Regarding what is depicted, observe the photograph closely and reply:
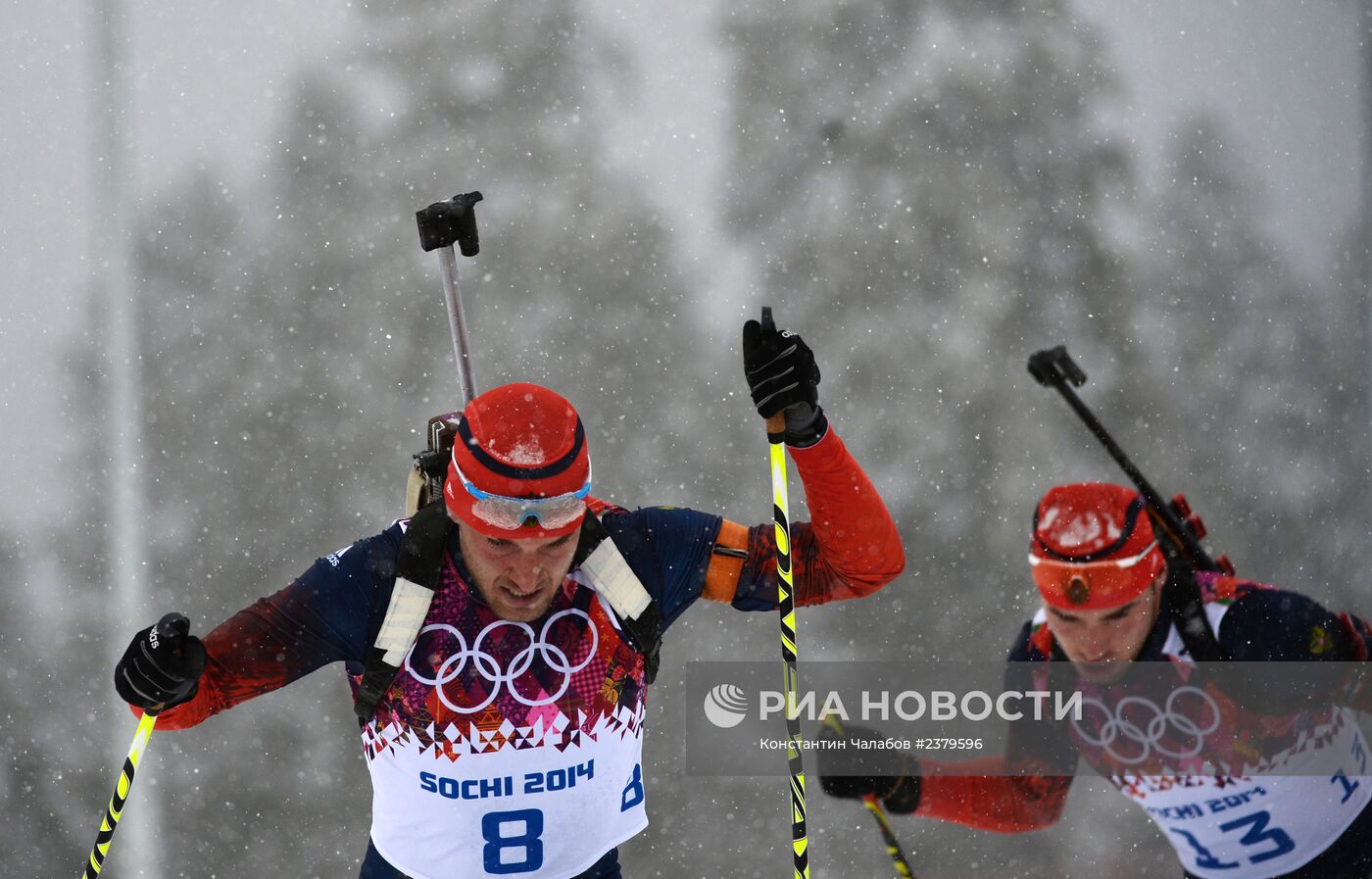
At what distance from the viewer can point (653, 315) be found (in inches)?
439

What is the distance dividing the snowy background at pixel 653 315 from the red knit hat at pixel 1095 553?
7.08 m

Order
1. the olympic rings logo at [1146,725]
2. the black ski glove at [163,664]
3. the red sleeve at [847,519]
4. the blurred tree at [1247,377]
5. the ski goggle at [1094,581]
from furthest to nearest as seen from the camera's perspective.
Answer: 1. the blurred tree at [1247,377]
2. the olympic rings logo at [1146,725]
3. the ski goggle at [1094,581]
4. the red sleeve at [847,519]
5. the black ski glove at [163,664]

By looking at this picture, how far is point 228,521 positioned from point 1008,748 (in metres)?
7.90

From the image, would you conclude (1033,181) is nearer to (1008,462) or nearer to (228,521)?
(1008,462)

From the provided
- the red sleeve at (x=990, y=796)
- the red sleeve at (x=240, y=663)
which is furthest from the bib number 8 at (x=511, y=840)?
the red sleeve at (x=990, y=796)

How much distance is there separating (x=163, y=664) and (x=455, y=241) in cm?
128

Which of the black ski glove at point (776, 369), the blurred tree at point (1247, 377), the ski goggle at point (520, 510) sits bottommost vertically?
the blurred tree at point (1247, 377)

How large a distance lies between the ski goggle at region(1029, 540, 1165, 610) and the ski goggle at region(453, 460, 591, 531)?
48.3 inches

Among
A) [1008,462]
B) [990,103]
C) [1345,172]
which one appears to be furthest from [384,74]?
[1345,172]

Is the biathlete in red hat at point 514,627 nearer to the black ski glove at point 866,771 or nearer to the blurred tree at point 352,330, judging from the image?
the black ski glove at point 866,771

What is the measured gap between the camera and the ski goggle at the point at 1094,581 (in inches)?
123

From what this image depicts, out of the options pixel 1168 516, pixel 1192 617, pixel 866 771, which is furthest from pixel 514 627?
pixel 1168 516

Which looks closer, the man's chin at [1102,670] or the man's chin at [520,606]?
the man's chin at [520,606]

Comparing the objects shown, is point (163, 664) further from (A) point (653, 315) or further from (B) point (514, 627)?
(A) point (653, 315)
